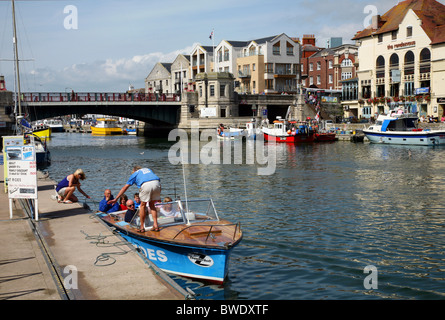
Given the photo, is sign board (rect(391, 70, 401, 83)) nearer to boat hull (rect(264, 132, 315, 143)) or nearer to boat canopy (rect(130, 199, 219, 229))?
boat hull (rect(264, 132, 315, 143))

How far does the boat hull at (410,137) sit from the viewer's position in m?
60.7

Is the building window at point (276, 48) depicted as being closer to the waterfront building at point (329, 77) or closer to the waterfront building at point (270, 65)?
the waterfront building at point (270, 65)

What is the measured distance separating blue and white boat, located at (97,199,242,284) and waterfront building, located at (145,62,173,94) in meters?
116

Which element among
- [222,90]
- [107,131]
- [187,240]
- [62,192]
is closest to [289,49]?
[222,90]

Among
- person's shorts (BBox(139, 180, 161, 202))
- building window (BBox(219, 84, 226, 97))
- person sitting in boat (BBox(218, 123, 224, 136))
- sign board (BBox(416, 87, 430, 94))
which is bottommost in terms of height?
person's shorts (BBox(139, 180, 161, 202))

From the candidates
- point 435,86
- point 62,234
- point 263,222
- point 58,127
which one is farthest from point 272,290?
point 58,127

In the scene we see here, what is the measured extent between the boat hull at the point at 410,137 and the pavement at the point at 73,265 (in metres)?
52.5

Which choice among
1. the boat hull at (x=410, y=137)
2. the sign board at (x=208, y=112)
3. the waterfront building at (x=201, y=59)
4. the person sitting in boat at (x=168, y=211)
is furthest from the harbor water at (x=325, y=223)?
the waterfront building at (x=201, y=59)

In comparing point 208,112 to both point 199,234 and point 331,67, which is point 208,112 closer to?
point 331,67

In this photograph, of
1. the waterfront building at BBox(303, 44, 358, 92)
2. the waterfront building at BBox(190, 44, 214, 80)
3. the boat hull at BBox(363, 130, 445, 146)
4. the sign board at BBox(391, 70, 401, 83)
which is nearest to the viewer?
the boat hull at BBox(363, 130, 445, 146)

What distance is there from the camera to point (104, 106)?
8375 cm

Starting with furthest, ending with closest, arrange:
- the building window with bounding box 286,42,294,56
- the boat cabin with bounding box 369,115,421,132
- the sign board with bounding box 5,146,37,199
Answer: the building window with bounding box 286,42,294,56, the boat cabin with bounding box 369,115,421,132, the sign board with bounding box 5,146,37,199

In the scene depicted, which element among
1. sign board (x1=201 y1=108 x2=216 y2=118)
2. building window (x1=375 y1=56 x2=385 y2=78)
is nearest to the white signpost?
building window (x1=375 y1=56 x2=385 y2=78)

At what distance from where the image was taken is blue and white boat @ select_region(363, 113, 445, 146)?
60750 mm
